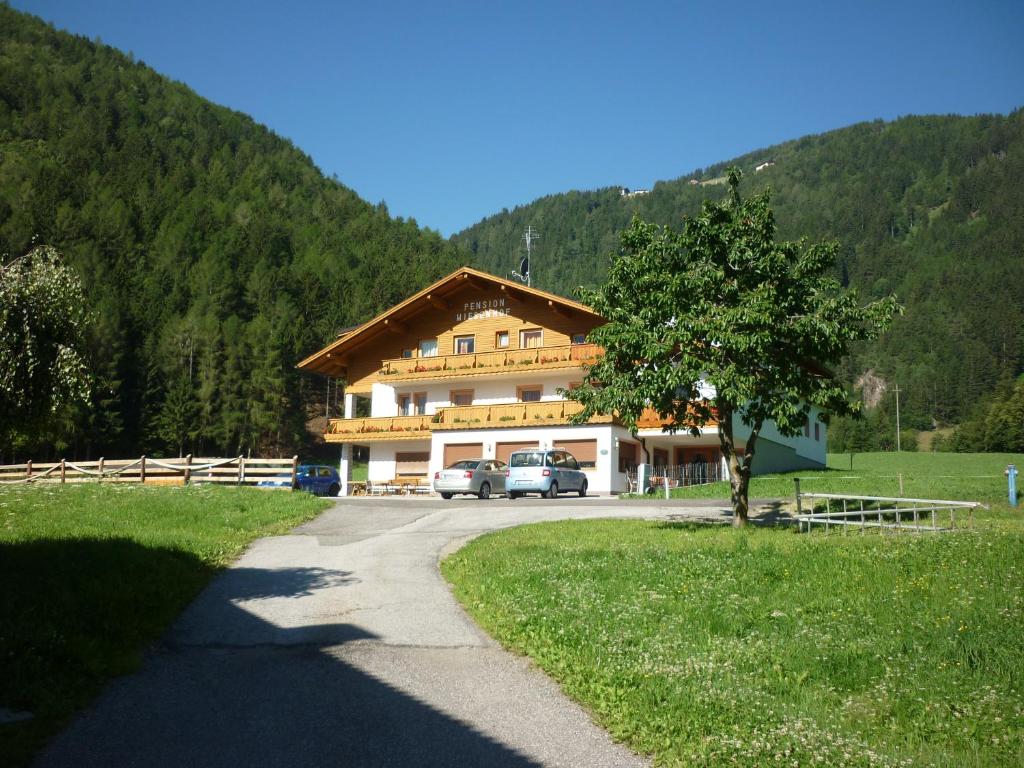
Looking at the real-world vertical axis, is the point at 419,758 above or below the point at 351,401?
below

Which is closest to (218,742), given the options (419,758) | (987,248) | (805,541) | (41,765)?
(41,765)

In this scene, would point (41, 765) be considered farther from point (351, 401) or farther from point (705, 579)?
point (351, 401)

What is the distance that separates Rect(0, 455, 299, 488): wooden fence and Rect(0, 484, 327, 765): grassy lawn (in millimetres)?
5536

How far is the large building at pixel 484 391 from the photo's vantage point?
38250mm

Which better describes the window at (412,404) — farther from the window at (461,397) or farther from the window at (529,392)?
the window at (529,392)

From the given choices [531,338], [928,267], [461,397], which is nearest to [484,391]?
[461,397]

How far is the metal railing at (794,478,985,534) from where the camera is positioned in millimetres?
15891

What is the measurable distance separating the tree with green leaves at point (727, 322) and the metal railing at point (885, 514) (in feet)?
5.87

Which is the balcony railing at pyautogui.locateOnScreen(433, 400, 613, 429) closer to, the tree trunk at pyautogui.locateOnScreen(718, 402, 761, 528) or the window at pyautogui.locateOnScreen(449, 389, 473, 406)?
the window at pyautogui.locateOnScreen(449, 389, 473, 406)

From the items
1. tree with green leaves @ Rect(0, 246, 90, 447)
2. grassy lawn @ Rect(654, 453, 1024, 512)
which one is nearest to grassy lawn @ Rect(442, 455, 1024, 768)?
tree with green leaves @ Rect(0, 246, 90, 447)

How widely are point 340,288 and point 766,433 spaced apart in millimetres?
64519

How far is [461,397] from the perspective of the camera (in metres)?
44.2

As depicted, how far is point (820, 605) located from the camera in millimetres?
9570

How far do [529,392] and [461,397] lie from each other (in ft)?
13.7
